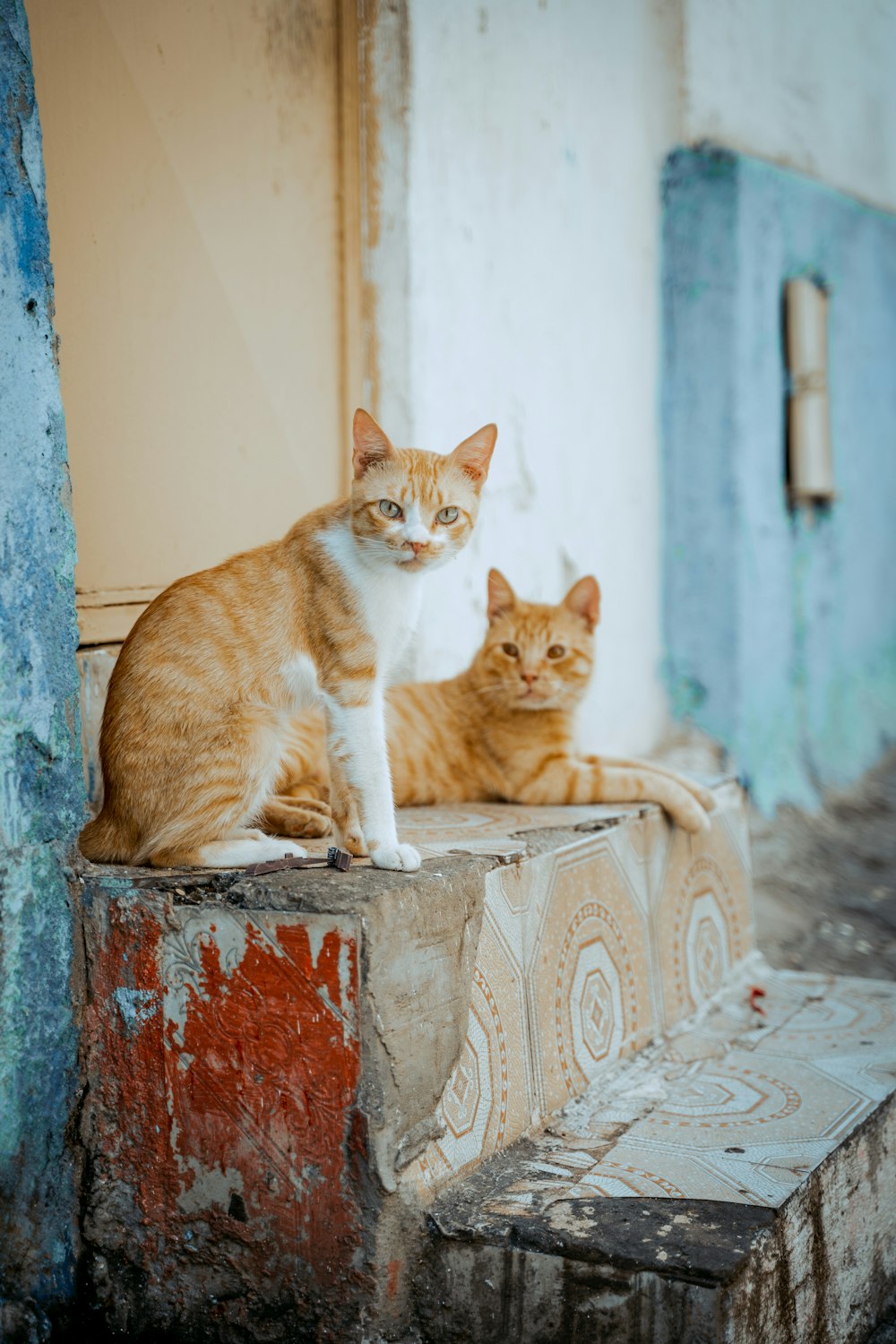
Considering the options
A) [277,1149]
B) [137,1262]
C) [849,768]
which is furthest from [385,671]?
[849,768]

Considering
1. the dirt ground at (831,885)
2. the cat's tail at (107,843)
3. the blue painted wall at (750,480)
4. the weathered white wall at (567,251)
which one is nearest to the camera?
the cat's tail at (107,843)

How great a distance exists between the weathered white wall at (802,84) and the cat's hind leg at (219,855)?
379cm

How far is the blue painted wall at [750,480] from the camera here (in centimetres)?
500

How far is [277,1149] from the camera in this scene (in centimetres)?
220

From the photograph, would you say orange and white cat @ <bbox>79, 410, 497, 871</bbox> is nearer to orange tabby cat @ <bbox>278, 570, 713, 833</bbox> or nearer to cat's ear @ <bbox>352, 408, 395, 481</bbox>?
cat's ear @ <bbox>352, 408, 395, 481</bbox>

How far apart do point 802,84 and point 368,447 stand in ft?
13.6

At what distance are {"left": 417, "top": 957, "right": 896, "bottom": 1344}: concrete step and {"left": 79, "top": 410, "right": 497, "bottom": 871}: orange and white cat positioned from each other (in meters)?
0.67

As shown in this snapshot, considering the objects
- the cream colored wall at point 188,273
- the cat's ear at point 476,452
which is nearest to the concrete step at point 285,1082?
the cat's ear at point 476,452

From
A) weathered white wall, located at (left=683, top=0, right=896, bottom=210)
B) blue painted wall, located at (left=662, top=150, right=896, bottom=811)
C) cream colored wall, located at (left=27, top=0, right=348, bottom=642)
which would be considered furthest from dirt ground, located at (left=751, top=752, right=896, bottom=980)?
weathered white wall, located at (left=683, top=0, right=896, bottom=210)

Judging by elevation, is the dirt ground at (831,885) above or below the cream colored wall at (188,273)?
below

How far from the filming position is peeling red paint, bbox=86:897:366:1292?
2.15 meters

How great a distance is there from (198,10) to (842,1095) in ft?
10.0

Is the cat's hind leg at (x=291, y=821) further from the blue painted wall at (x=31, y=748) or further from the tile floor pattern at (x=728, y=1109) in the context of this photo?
the tile floor pattern at (x=728, y=1109)

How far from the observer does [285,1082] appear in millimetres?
2184
